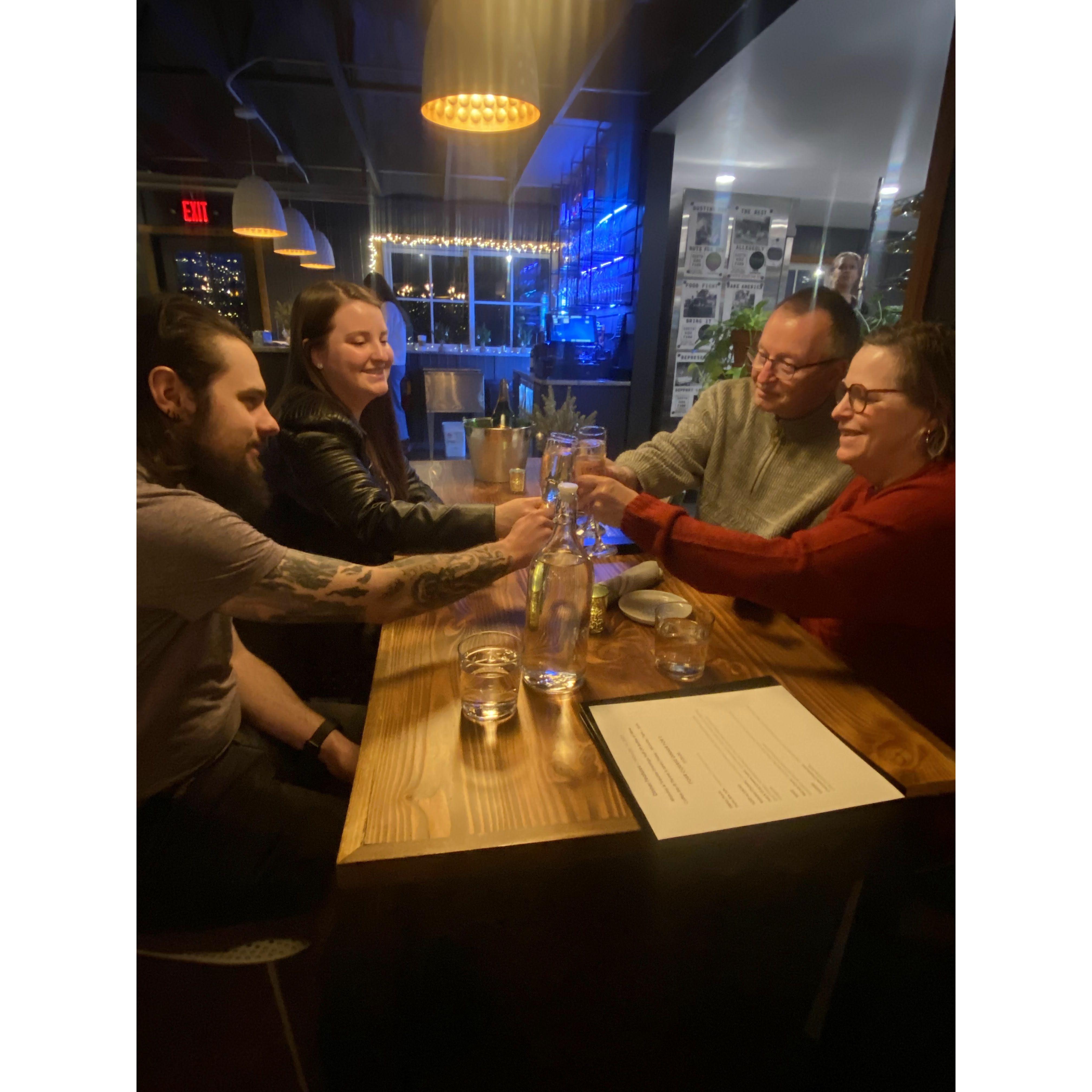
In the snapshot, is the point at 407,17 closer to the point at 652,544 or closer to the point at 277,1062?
the point at 652,544

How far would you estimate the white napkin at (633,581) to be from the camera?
1.10 m

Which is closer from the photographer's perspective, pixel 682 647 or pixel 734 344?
pixel 682 647

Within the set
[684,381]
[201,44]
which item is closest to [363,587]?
[201,44]

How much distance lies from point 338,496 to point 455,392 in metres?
3.13

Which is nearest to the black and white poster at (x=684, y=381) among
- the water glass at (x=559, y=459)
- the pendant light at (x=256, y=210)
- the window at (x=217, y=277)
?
the pendant light at (x=256, y=210)

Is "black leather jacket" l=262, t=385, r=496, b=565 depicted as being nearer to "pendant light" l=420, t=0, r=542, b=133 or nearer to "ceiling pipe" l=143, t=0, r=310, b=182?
"pendant light" l=420, t=0, r=542, b=133

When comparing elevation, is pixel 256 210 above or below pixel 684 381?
above

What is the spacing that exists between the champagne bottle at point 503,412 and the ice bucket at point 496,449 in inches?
1.5

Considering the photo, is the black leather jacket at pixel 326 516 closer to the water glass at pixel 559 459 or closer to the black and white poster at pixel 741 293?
the water glass at pixel 559 459

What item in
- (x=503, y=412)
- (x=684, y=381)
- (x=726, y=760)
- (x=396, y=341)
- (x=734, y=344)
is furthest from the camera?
(x=684, y=381)

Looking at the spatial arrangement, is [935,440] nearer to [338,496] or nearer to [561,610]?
[561,610]

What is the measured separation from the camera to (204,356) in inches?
36.8

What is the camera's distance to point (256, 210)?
3080 mm

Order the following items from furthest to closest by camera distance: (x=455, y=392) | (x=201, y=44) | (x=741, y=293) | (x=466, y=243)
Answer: (x=466, y=243) < (x=741, y=293) < (x=455, y=392) < (x=201, y=44)
